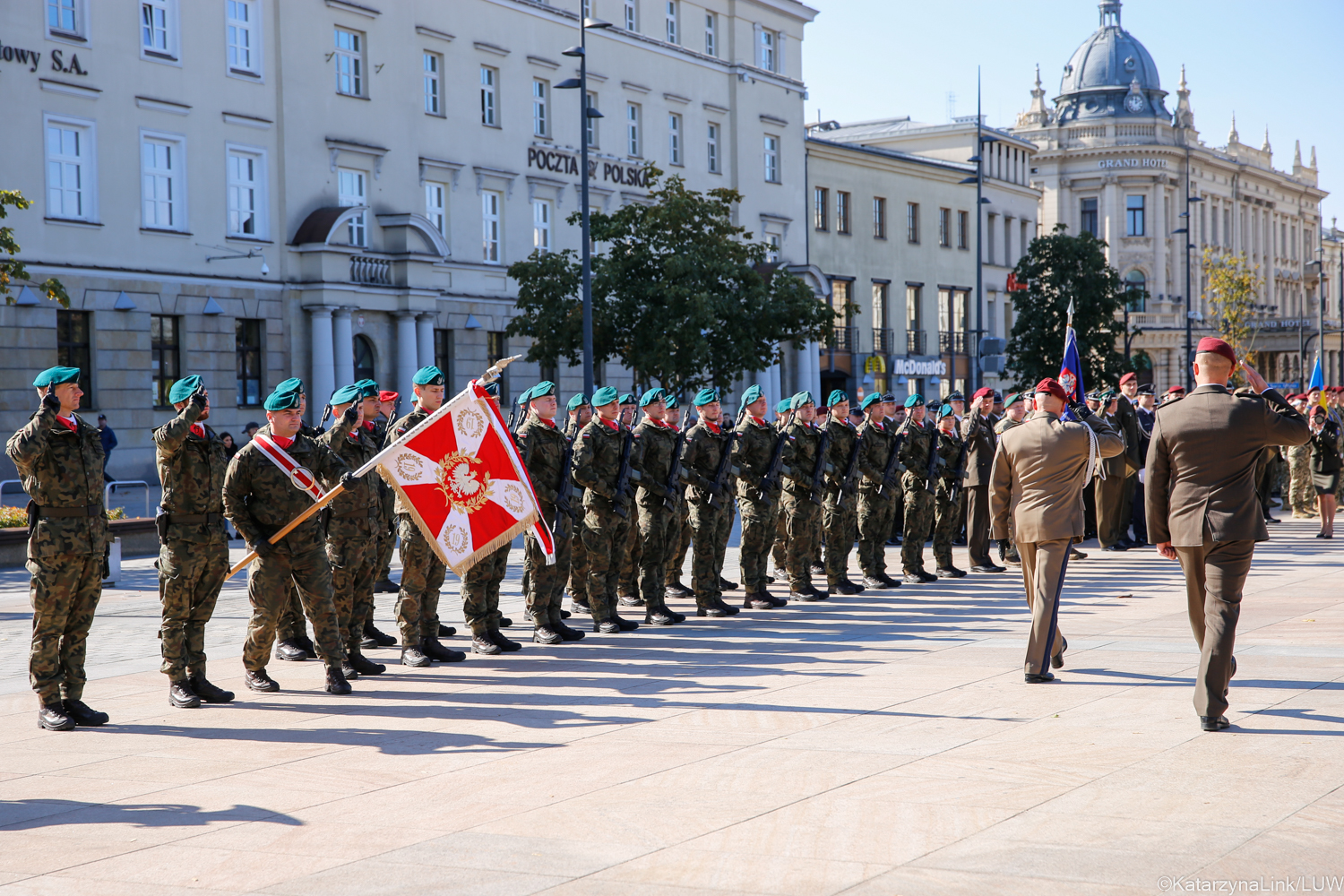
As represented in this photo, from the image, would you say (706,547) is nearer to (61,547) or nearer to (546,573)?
(546,573)

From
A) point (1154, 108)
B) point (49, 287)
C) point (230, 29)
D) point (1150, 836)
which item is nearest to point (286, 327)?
point (230, 29)

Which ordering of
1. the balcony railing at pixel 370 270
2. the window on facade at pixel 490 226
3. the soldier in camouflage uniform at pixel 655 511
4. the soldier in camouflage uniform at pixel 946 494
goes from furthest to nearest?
1. the window on facade at pixel 490 226
2. the balcony railing at pixel 370 270
3. the soldier in camouflage uniform at pixel 946 494
4. the soldier in camouflage uniform at pixel 655 511

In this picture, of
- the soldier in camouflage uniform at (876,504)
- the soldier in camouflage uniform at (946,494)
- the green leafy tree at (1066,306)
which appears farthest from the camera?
the green leafy tree at (1066,306)

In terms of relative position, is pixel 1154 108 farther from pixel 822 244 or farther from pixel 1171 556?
pixel 1171 556

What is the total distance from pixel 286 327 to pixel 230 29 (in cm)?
628

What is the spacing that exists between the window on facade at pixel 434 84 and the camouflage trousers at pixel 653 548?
1018 inches

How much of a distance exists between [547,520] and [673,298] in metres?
18.4

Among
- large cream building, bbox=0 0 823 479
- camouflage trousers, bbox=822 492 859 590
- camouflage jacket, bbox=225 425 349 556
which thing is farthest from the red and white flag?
large cream building, bbox=0 0 823 479

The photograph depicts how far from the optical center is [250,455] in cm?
979

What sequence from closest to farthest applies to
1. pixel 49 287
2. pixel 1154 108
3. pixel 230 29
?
pixel 49 287, pixel 230 29, pixel 1154 108

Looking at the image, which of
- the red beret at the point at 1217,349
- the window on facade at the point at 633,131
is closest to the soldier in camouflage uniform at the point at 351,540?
the red beret at the point at 1217,349

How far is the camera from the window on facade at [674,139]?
4538 centimetres

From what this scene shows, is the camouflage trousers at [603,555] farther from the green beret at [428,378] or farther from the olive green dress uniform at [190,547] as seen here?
the olive green dress uniform at [190,547]

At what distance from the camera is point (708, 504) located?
45.8 ft
